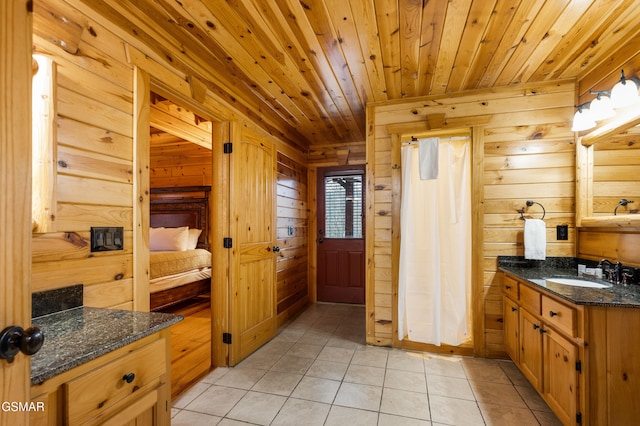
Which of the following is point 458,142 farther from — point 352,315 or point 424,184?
point 352,315

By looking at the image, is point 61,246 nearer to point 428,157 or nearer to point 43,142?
point 43,142

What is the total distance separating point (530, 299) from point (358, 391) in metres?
1.43

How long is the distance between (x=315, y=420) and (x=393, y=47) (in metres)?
2.59

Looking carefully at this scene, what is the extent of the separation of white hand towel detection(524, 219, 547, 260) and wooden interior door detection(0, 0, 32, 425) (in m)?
3.06

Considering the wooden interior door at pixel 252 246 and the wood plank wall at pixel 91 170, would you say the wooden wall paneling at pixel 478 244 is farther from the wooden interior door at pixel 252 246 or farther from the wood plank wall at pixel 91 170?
the wood plank wall at pixel 91 170

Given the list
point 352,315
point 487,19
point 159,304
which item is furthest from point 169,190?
point 487,19

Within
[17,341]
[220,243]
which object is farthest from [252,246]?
[17,341]

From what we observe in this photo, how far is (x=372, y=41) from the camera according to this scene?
6.47 ft

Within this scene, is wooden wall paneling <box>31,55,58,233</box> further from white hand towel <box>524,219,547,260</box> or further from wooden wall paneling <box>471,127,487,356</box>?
white hand towel <box>524,219,547,260</box>

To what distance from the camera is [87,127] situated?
4.58 ft

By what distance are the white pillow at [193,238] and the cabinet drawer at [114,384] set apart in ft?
12.7

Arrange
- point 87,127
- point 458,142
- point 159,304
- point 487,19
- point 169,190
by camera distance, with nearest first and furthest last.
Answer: point 87,127, point 487,19, point 458,142, point 159,304, point 169,190

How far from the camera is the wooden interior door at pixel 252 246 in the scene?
259 cm

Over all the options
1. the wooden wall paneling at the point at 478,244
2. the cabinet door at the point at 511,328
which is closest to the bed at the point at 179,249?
the wooden wall paneling at the point at 478,244
